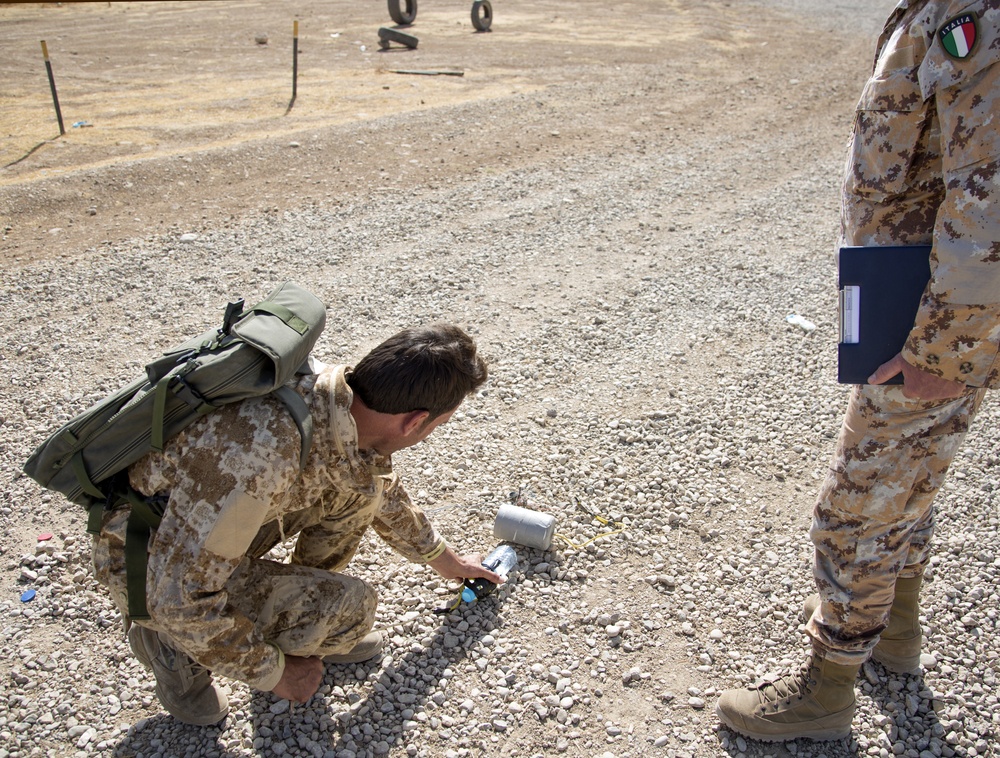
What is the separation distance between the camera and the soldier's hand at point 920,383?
7.68 feet

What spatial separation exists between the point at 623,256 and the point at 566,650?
447cm

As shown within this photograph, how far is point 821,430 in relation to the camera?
4.74 metres

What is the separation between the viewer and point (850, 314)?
2.45m

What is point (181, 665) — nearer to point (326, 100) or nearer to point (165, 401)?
point (165, 401)

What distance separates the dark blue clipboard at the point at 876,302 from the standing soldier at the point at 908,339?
0.06 metres

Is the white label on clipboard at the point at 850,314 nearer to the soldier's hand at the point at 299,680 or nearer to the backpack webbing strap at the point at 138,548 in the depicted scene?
the soldier's hand at the point at 299,680

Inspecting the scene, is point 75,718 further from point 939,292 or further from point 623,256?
point 623,256

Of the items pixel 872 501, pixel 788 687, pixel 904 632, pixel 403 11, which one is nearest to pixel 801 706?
pixel 788 687

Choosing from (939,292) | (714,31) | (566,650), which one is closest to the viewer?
(939,292)

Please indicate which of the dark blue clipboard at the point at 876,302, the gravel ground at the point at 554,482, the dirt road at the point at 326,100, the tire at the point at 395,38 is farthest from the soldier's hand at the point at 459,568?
the tire at the point at 395,38

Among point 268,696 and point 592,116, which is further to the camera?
point 592,116

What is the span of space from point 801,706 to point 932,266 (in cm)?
156

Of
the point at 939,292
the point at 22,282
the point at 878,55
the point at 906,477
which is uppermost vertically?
the point at 878,55

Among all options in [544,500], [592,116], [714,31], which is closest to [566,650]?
[544,500]
